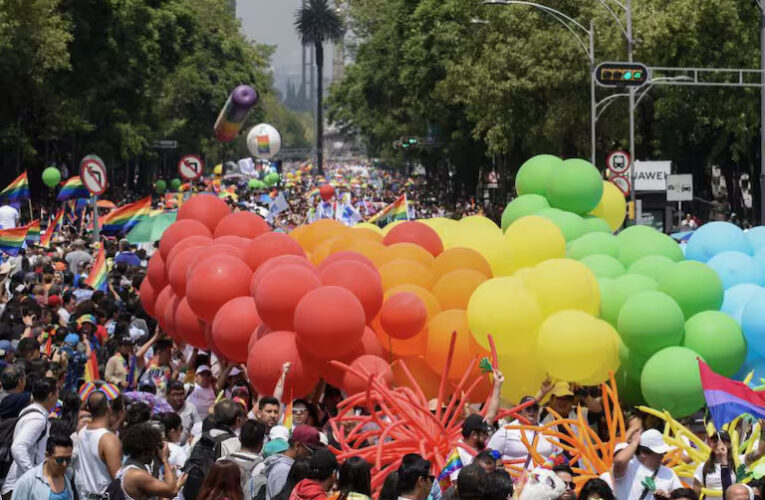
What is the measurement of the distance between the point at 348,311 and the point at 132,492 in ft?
12.5

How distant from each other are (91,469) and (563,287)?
4562 millimetres

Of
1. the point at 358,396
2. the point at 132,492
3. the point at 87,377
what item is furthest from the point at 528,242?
the point at 132,492

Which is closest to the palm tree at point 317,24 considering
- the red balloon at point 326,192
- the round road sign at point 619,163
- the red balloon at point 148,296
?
the red balloon at point 326,192

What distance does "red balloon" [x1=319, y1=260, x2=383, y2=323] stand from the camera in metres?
11.6

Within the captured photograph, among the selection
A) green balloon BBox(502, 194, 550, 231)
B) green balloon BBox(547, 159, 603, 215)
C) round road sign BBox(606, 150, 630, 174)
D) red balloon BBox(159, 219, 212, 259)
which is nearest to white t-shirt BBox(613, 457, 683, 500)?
green balloon BBox(547, 159, 603, 215)

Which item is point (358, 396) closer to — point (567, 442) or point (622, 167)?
point (567, 442)

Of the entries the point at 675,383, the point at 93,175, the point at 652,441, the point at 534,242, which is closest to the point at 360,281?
the point at 534,242

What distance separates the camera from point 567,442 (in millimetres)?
9609

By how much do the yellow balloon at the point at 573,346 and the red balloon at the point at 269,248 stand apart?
253 centimetres

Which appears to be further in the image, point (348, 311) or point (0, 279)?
point (0, 279)

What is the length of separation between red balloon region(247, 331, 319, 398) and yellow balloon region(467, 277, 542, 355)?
53.5 inches

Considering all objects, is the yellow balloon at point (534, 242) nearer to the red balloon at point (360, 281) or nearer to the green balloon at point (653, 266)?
the green balloon at point (653, 266)

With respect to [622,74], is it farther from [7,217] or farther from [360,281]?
[360,281]

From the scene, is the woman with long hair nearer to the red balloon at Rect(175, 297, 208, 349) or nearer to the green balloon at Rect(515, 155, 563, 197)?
the red balloon at Rect(175, 297, 208, 349)
